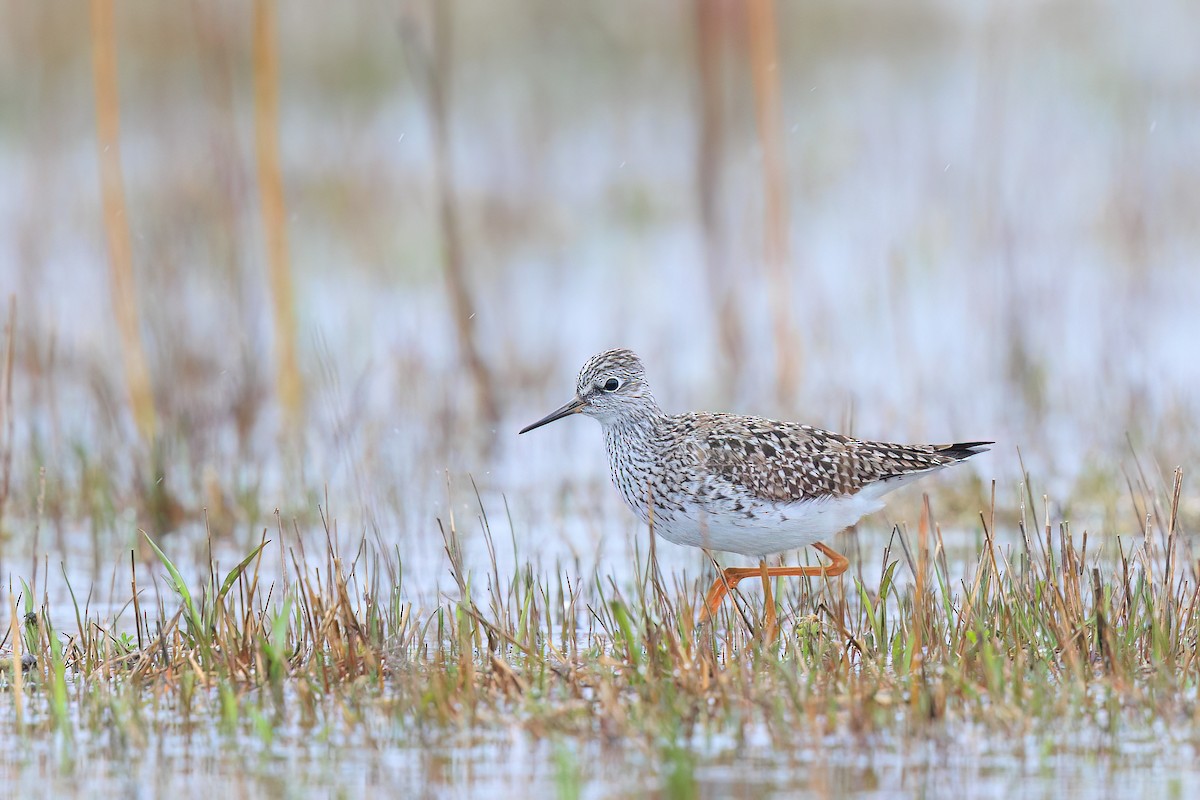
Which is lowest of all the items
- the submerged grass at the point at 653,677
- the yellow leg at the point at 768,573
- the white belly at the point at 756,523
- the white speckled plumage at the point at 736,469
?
the submerged grass at the point at 653,677

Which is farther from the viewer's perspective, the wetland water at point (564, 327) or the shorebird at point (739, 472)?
→ the shorebird at point (739, 472)

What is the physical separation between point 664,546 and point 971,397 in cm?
332

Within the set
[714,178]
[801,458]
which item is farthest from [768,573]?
[714,178]

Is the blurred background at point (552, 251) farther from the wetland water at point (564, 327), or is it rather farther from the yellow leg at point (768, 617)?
the yellow leg at point (768, 617)

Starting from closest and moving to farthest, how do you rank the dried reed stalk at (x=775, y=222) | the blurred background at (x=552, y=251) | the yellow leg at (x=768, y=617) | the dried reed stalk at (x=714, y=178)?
the yellow leg at (x=768, y=617), the blurred background at (x=552, y=251), the dried reed stalk at (x=775, y=222), the dried reed stalk at (x=714, y=178)

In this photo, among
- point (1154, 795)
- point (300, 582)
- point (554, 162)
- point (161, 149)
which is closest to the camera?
point (1154, 795)

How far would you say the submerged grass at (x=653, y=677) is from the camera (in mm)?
4680

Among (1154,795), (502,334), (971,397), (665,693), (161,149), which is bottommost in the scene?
(1154,795)

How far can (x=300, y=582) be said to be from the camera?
5621 millimetres

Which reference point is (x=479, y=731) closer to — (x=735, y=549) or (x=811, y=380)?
(x=735, y=549)

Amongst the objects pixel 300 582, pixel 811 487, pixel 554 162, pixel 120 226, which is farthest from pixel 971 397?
pixel 554 162

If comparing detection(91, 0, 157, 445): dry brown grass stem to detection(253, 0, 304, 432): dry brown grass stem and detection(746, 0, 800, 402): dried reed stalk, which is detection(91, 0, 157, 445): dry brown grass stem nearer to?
detection(253, 0, 304, 432): dry brown grass stem

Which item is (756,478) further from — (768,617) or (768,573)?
(768,617)

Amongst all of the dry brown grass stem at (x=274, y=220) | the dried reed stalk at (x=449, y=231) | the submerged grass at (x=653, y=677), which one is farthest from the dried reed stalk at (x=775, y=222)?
the submerged grass at (x=653, y=677)
